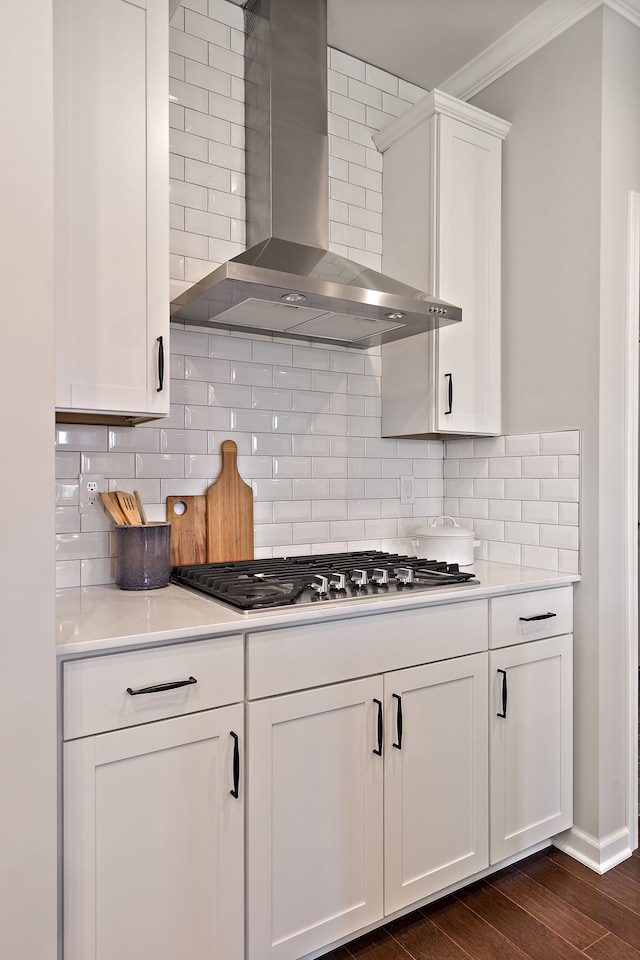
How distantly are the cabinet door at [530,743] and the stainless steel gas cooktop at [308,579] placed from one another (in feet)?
1.21

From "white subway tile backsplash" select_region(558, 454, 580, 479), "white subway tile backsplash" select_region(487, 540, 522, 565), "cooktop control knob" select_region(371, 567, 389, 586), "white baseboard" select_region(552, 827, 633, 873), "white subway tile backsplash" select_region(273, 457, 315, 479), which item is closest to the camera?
"cooktop control knob" select_region(371, 567, 389, 586)

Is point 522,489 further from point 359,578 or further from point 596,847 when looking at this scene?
point 596,847

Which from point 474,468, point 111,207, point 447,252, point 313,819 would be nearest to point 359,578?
point 313,819

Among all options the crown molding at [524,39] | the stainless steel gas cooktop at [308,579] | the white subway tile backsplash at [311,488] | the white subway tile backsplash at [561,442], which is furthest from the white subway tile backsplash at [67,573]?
the crown molding at [524,39]

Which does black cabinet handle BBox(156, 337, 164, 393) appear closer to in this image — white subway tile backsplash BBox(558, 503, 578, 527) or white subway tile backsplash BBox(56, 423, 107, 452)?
white subway tile backsplash BBox(56, 423, 107, 452)

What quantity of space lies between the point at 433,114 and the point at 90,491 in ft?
6.03

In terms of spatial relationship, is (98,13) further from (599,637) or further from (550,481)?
(599,637)

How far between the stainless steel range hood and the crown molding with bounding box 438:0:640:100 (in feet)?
2.31

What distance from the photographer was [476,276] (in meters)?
2.49

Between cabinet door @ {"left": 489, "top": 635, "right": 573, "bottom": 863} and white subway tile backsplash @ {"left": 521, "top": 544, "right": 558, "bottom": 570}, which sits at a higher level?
white subway tile backsplash @ {"left": 521, "top": 544, "right": 558, "bottom": 570}

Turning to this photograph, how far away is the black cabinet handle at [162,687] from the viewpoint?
1.37 meters

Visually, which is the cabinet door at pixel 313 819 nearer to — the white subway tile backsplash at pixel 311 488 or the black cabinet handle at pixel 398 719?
the black cabinet handle at pixel 398 719

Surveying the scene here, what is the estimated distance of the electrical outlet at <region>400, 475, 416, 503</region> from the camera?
2.75 meters

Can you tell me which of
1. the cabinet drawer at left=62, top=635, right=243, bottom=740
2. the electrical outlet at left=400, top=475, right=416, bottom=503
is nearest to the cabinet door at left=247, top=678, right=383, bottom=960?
the cabinet drawer at left=62, top=635, right=243, bottom=740
